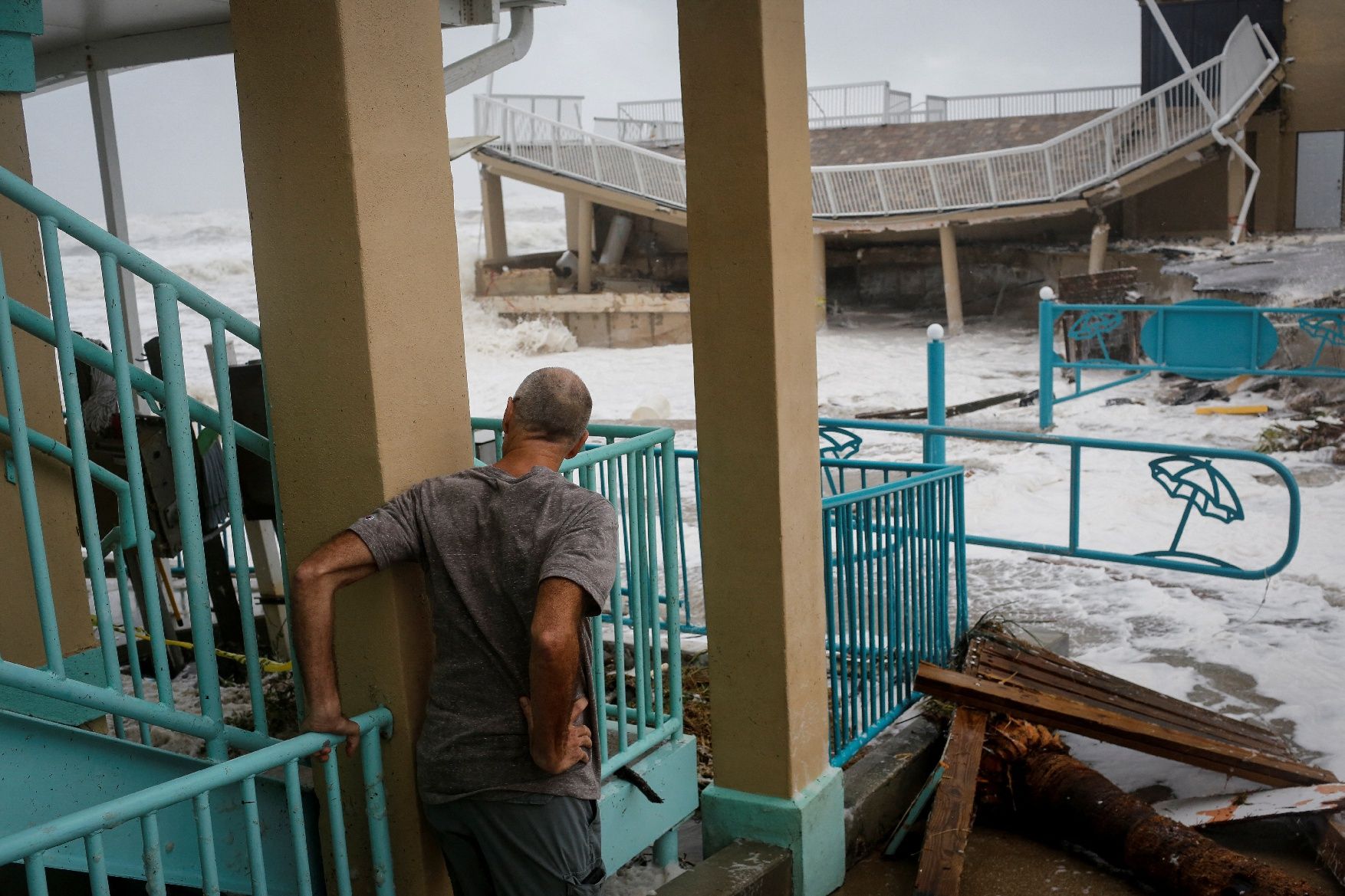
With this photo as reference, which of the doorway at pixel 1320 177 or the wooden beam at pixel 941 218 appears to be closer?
the doorway at pixel 1320 177

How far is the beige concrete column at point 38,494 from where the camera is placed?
4.07m

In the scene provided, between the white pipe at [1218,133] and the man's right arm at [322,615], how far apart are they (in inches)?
730

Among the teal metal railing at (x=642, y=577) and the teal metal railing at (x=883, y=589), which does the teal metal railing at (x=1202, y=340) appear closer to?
the teal metal railing at (x=883, y=589)

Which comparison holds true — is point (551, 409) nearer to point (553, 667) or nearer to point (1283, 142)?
point (553, 667)

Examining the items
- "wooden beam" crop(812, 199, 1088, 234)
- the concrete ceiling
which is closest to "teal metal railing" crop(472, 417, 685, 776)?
the concrete ceiling

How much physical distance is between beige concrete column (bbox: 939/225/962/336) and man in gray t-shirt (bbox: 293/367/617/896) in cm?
1867

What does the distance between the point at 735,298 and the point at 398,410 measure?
4.10ft

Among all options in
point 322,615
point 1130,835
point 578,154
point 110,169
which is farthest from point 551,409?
point 578,154

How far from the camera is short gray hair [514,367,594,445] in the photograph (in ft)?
8.70

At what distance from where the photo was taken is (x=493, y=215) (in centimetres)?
2417

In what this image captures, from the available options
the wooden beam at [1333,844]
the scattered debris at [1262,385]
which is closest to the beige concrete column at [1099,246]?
the scattered debris at [1262,385]

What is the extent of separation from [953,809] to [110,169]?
20.2 feet

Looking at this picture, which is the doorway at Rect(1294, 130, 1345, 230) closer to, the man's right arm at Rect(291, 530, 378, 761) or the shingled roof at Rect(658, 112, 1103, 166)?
the shingled roof at Rect(658, 112, 1103, 166)

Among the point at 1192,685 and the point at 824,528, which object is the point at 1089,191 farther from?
the point at 824,528
